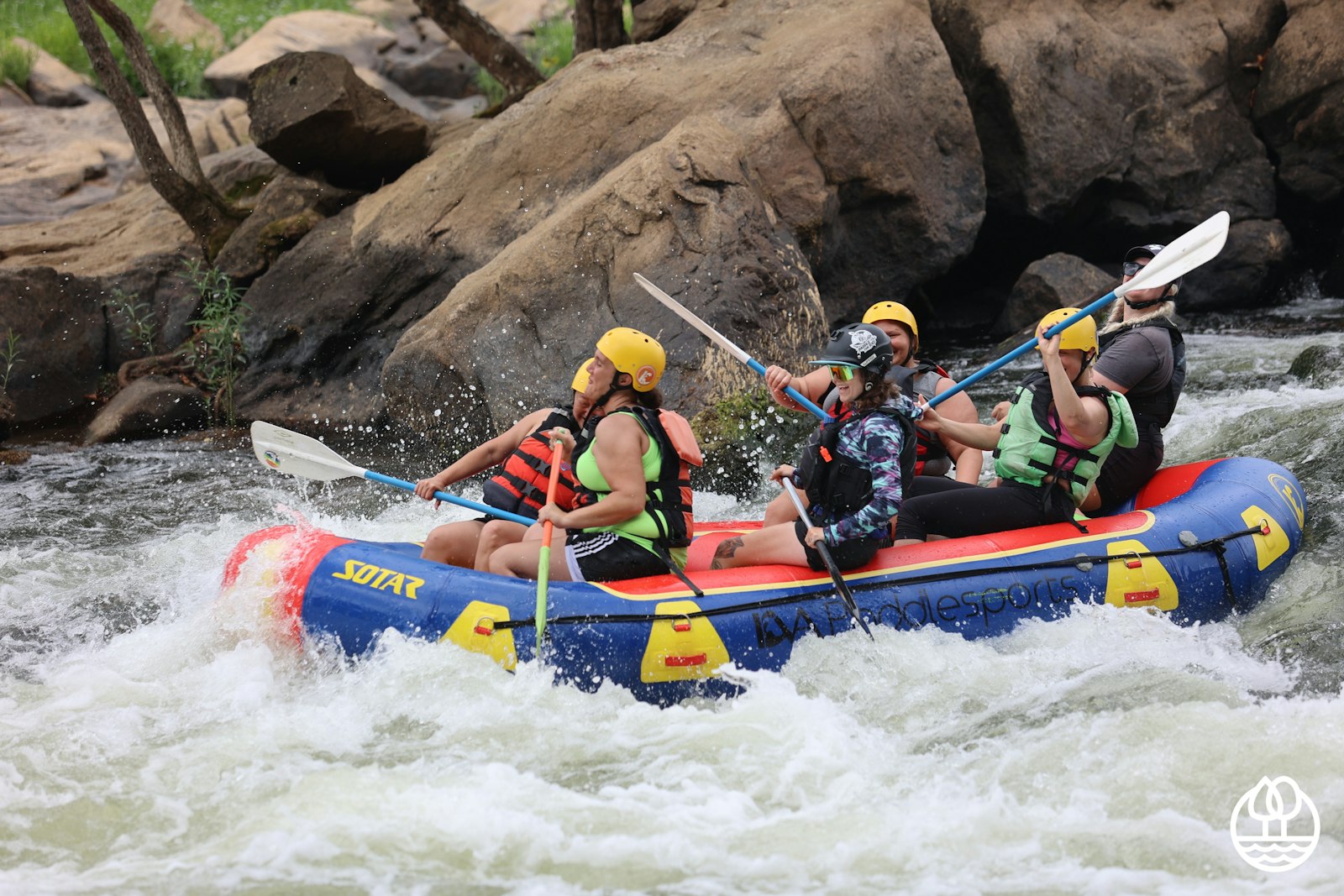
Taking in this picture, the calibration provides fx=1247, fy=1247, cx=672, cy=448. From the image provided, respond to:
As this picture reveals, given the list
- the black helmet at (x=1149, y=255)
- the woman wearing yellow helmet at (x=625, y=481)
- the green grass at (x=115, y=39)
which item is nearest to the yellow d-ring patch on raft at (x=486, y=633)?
the woman wearing yellow helmet at (x=625, y=481)

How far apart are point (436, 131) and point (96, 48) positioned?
2703mm

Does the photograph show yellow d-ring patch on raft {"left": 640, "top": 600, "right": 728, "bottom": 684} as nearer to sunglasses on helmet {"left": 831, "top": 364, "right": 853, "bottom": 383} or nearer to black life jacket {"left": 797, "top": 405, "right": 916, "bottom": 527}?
black life jacket {"left": 797, "top": 405, "right": 916, "bottom": 527}

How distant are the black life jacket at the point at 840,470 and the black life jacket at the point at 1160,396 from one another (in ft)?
3.74

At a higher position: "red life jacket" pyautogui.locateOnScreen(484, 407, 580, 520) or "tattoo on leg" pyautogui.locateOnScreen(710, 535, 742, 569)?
"red life jacket" pyautogui.locateOnScreen(484, 407, 580, 520)

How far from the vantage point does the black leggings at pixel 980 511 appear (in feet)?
15.2

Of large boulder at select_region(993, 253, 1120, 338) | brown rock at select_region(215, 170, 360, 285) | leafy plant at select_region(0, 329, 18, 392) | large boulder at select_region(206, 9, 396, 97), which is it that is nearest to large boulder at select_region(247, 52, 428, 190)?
brown rock at select_region(215, 170, 360, 285)

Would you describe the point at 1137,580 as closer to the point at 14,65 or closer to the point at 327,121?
the point at 327,121

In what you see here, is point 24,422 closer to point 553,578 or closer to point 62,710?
point 62,710

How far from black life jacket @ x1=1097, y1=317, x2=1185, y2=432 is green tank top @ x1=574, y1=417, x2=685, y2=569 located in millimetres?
1897

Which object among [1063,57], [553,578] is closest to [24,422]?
[553,578]

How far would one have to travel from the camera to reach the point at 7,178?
12828 millimetres

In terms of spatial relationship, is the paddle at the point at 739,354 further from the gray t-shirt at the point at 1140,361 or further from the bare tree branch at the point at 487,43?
the bare tree branch at the point at 487,43

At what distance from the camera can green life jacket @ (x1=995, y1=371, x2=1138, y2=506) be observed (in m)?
4.52

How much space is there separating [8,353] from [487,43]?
4.92 metres
